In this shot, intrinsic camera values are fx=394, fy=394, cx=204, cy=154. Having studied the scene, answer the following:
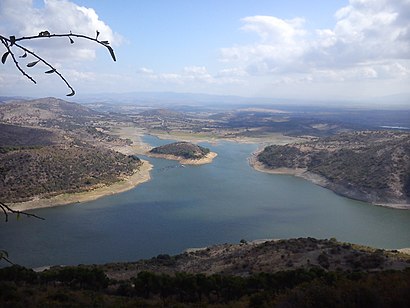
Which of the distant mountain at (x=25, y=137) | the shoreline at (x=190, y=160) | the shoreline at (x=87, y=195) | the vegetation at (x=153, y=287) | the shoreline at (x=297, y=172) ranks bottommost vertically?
the shoreline at (x=87, y=195)

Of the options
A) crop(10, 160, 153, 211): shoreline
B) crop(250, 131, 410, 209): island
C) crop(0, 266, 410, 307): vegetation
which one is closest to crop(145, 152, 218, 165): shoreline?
crop(250, 131, 410, 209): island

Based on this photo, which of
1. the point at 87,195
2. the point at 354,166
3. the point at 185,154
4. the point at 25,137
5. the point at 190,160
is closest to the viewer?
the point at 87,195

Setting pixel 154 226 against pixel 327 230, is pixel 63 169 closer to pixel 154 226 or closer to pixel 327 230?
pixel 154 226

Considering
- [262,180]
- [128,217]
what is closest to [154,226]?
[128,217]

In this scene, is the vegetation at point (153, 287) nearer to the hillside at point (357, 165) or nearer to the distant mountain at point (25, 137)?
the hillside at point (357, 165)

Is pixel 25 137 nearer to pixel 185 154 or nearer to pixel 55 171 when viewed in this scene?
pixel 55 171

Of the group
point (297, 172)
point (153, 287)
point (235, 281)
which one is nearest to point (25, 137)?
point (297, 172)

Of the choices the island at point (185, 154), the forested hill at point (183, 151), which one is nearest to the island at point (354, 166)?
the island at point (185, 154)
